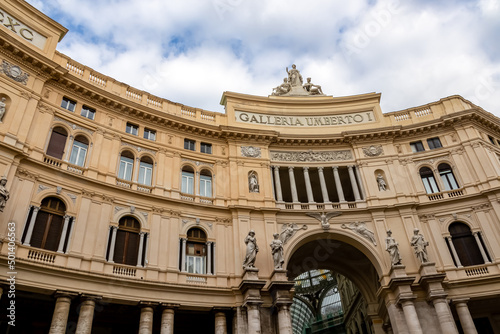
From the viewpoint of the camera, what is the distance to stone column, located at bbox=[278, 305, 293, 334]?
2023 cm

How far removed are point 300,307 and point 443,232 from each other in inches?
1279

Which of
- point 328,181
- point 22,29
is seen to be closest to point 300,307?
point 328,181

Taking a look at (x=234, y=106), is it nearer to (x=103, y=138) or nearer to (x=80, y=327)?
(x=103, y=138)

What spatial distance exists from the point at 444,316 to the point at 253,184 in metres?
13.2

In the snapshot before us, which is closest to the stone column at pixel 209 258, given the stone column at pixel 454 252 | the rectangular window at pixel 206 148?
the rectangular window at pixel 206 148

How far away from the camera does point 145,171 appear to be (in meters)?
24.5

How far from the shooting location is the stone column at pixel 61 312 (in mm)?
16719

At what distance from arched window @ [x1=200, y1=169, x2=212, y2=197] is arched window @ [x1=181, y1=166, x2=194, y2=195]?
0.69m

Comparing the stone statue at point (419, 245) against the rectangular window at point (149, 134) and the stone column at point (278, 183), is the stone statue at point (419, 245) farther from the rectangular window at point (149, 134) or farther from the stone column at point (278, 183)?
the rectangular window at point (149, 134)

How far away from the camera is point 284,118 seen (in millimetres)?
30438

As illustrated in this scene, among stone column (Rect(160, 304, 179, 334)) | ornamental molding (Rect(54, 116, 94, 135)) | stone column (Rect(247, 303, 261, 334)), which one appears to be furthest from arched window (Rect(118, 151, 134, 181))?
stone column (Rect(247, 303, 261, 334))

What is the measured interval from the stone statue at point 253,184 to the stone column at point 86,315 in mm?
11356

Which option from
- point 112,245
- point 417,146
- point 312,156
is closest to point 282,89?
point 312,156

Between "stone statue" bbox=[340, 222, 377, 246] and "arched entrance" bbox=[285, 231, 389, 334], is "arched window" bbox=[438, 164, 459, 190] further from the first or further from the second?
"arched entrance" bbox=[285, 231, 389, 334]
